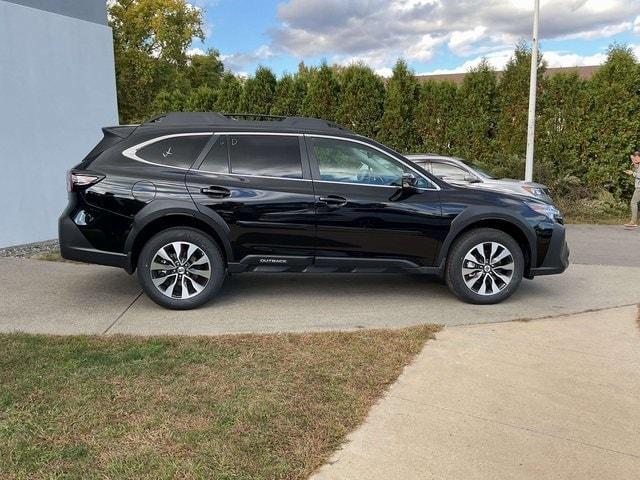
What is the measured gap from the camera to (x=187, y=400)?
142 inches

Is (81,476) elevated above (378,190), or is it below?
below

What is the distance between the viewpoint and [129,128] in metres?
5.84

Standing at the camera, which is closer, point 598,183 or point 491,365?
point 491,365

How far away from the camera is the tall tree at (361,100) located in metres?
14.6

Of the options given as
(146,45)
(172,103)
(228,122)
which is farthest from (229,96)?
(146,45)

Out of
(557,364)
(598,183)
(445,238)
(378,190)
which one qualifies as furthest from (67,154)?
(598,183)

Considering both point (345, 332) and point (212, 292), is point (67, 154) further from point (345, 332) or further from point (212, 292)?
point (345, 332)

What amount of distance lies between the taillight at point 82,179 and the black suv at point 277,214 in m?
0.01

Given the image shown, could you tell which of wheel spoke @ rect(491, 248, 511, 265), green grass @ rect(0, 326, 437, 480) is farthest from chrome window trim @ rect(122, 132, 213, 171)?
wheel spoke @ rect(491, 248, 511, 265)

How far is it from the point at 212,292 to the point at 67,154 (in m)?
5.52

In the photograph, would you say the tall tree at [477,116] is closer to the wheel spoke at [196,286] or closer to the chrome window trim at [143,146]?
the chrome window trim at [143,146]

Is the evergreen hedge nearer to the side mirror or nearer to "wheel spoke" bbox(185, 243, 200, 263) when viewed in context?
the side mirror

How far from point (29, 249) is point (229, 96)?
318 inches

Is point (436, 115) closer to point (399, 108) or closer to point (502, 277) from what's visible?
point (399, 108)
